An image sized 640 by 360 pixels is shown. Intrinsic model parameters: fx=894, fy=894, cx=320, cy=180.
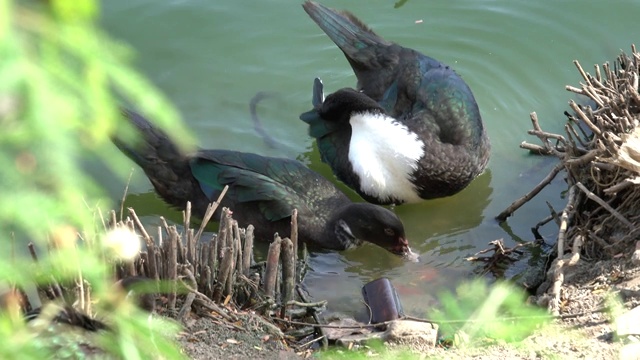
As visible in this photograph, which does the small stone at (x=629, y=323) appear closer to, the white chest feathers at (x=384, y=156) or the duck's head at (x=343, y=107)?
the white chest feathers at (x=384, y=156)

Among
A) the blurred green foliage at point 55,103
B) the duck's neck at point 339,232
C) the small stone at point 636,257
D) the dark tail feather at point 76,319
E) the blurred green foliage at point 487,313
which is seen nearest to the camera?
the blurred green foliage at point 55,103

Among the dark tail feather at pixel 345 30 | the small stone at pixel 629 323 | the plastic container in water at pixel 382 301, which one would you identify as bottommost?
the plastic container in water at pixel 382 301

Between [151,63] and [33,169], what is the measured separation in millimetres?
6051

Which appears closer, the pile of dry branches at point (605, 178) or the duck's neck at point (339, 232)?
the pile of dry branches at point (605, 178)

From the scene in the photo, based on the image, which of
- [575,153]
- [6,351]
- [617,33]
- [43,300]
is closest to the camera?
[6,351]

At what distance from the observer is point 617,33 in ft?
25.6

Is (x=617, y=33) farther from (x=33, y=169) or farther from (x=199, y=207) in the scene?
(x=33, y=169)

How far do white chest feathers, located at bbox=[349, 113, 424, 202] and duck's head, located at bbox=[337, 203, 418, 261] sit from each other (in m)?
0.42

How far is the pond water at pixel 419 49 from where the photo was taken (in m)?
6.37

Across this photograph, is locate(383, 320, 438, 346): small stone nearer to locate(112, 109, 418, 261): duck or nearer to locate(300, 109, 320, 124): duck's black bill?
locate(112, 109, 418, 261): duck

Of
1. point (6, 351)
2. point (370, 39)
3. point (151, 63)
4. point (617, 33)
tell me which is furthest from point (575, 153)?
point (6, 351)

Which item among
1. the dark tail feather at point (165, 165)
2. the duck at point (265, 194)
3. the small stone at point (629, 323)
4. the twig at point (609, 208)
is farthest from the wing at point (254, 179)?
the small stone at point (629, 323)

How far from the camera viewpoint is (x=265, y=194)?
5641 millimetres

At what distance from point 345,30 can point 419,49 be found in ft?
3.50
